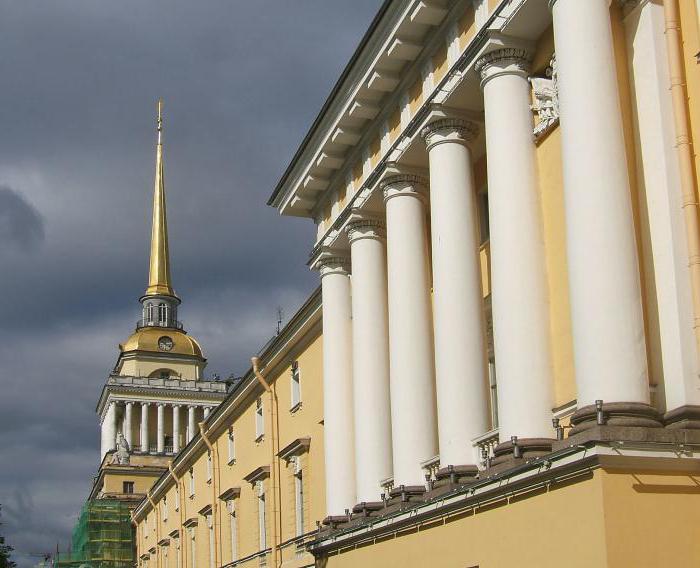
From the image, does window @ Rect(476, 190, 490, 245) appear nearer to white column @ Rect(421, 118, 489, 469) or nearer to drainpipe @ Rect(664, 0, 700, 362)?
white column @ Rect(421, 118, 489, 469)

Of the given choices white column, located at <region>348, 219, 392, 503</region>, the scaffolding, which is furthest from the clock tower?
white column, located at <region>348, 219, 392, 503</region>

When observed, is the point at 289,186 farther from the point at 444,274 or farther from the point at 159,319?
the point at 159,319

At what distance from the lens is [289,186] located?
749 inches

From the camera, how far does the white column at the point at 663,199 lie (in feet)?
31.6

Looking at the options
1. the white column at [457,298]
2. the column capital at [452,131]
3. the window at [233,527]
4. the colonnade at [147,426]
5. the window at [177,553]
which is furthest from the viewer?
the colonnade at [147,426]

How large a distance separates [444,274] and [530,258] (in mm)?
1709

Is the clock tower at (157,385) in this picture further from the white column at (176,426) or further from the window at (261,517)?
the window at (261,517)

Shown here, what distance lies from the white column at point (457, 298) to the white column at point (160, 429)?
190 feet

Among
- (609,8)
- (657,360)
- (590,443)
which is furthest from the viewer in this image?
(609,8)

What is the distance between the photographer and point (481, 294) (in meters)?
Result: 13.1

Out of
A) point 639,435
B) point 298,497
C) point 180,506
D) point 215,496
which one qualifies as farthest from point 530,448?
point 180,506

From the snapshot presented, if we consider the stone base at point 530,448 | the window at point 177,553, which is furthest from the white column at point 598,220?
the window at point 177,553

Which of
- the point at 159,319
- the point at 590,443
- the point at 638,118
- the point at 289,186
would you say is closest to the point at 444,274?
the point at 638,118

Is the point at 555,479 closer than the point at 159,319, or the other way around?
the point at 555,479
